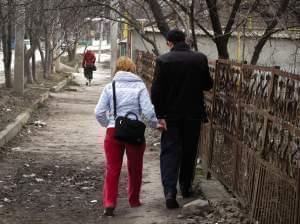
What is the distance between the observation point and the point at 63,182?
333 inches

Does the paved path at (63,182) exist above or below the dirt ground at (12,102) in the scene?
below

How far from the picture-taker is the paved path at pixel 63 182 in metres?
6.61

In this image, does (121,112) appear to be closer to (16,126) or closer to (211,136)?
(211,136)

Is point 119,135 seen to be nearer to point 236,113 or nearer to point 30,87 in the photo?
point 236,113

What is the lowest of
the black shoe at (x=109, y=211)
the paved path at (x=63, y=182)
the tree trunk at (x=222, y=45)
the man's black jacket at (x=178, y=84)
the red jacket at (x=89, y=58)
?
the paved path at (x=63, y=182)

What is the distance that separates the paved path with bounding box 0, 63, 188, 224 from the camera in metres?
6.61

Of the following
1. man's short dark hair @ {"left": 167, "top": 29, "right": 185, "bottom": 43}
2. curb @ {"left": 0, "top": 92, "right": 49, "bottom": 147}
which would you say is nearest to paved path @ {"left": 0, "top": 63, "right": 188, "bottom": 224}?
curb @ {"left": 0, "top": 92, "right": 49, "bottom": 147}

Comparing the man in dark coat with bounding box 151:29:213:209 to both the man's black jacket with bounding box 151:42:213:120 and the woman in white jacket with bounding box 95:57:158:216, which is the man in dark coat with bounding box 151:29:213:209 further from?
the woman in white jacket with bounding box 95:57:158:216

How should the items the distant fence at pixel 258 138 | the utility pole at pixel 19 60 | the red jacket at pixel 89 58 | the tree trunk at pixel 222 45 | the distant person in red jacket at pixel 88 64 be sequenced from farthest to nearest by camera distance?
the red jacket at pixel 89 58, the distant person in red jacket at pixel 88 64, the utility pole at pixel 19 60, the tree trunk at pixel 222 45, the distant fence at pixel 258 138

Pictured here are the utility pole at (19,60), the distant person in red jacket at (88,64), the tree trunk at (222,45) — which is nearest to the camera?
the tree trunk at (222,45)

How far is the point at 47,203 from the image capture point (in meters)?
7.29

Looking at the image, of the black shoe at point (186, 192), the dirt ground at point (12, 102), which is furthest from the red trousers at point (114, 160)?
the dirt ground at point (12, 102)

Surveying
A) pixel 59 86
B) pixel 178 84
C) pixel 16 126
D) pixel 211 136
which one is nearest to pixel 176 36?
pixel 178 84

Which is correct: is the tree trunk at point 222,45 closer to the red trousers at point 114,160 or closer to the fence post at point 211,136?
the fence post at point 211,136
